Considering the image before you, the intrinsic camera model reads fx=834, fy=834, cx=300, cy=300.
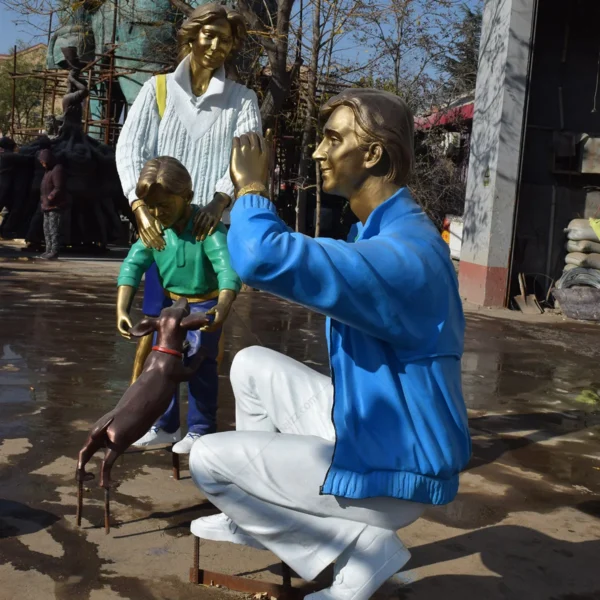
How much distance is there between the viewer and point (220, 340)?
12.3 ft

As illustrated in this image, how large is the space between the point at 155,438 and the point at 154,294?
0.66 m

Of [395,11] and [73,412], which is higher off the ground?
[395,11]

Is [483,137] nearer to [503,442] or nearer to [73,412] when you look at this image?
[503,442]

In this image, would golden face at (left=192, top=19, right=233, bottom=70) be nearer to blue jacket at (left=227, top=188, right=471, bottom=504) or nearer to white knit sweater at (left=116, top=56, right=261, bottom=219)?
white knit sweater at (left=116, top=56, right=261, bottom=219)

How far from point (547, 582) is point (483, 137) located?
30.2 feet

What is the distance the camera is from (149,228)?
3.51m

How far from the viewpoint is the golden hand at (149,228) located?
3.52 metres

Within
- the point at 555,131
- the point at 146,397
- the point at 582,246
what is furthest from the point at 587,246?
the point at 146,397

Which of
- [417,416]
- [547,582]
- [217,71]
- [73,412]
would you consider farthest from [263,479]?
[73,412]

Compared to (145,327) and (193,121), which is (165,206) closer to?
(193,121)

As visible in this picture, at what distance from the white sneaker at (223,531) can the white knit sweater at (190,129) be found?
1767 millimetres

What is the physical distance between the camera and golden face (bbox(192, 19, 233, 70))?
12.1 ft

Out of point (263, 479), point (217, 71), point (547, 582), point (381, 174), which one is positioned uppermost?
point (217, 71)

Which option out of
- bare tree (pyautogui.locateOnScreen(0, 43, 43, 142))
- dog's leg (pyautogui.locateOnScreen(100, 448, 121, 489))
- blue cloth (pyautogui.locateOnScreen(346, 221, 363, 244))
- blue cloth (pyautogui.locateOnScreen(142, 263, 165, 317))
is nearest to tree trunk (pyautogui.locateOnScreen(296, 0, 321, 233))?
blue cloth (pyautogui.locateOnScreen(142, 263, 165, 317))
